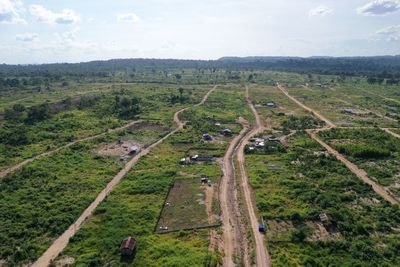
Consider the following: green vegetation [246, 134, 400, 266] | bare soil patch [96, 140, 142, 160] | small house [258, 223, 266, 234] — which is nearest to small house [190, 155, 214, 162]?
green vegetation [246, 134, 400, 266]

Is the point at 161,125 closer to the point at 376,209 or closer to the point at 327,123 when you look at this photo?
the point at 327,123

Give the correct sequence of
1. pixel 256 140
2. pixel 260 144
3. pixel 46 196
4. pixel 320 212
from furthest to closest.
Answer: pixel 256 140, pixel 260 144, pixel 46 196, pixel 320 212

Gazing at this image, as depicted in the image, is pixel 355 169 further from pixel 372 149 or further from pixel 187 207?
pixel 187 207

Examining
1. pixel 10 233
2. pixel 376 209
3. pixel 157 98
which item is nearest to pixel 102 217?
pixel 10 233

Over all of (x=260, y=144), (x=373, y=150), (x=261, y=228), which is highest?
(x=373, y=150)

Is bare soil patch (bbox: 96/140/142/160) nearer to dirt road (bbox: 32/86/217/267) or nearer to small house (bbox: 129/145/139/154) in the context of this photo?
small house (bbox: 129/145/139/154)

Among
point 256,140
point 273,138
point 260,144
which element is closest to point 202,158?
point 260,144
